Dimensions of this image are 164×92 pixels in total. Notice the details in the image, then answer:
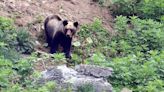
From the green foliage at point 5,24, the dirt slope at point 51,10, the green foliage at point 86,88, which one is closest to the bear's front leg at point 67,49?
the dirt slope at point 51,10

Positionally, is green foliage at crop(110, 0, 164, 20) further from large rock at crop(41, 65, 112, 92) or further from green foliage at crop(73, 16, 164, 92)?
large rock at crop(41, 65, 112, 92)

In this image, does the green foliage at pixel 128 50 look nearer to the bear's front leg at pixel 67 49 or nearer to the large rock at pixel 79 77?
the bear's front leg at pixel 67 49

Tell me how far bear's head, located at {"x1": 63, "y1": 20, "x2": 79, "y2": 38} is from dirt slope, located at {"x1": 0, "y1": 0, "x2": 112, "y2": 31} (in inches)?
29.2

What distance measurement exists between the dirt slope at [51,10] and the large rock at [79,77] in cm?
293

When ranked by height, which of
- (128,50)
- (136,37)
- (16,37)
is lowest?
(128,50)

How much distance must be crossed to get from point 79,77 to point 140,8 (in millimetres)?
4719

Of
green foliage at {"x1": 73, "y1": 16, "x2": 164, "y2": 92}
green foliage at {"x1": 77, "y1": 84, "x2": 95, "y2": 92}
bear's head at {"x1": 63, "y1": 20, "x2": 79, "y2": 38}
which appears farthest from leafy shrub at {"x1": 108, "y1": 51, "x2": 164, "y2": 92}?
bear's head at {"x1": 63, "y1": 20, "x2": 79, "y2": 38}

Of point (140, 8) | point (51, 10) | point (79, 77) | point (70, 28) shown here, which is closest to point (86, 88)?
point (79, 77)

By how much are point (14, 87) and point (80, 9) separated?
17.6 ft

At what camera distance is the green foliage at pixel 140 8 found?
13.3 meters

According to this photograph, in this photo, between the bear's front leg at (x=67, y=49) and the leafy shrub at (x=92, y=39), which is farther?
the leafy shrub at (x=92, y=39)

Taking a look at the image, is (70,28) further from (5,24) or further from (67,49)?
(5,24)

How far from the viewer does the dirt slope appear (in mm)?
12227

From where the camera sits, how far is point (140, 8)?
13531 millimetres
